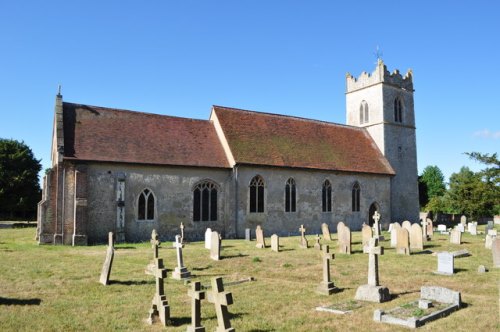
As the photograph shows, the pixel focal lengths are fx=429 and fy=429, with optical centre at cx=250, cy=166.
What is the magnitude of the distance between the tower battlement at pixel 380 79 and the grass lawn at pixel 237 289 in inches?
787

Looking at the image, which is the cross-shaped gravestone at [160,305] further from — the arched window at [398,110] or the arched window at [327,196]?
the arched window at [398,110]

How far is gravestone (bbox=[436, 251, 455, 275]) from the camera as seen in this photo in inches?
519

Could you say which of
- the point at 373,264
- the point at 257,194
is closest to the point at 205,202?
the point at 257,194

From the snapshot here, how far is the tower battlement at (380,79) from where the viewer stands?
116 ft

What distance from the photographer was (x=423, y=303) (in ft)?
28.6

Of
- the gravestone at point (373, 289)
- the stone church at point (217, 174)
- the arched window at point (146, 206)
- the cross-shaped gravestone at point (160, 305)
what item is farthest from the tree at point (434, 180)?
the cross-shaped gravestone at point (160, 305)

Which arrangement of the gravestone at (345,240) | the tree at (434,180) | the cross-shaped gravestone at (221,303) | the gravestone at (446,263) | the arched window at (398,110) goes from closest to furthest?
1. the cross-shaped gravestone at (221,303)
2. the gravestone at (446,263)
3. the gravestone at (345,240)
4. the arched window at (398,110)
5. the tree at (434,180)

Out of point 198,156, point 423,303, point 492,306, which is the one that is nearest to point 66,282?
point 423,303

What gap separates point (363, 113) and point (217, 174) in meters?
17.1

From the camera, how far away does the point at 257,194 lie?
86.5ft

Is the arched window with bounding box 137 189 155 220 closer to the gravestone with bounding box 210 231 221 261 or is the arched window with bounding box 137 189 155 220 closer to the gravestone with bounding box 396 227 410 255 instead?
the gravestone with bounding box 210 231 221 261

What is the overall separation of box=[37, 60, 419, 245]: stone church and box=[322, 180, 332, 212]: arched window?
69mm

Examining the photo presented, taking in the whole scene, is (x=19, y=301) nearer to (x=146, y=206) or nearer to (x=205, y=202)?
(x=146, y=206)

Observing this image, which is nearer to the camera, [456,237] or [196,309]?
[196,309]
